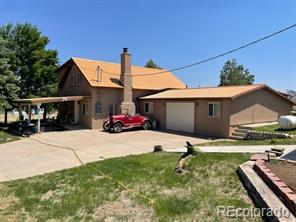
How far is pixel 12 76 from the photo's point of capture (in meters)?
25.3

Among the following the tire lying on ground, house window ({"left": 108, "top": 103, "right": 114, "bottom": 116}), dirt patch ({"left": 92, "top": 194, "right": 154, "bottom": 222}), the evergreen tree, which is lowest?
dirt patch ({"left": 92, "top": 194, "right": 154, "bottom": 222})

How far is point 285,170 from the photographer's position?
23.9 feet

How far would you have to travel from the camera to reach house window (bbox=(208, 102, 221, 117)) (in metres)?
20.0

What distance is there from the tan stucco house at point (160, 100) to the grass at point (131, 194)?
1040 cm

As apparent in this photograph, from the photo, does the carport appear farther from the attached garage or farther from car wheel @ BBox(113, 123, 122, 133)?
the attached garage

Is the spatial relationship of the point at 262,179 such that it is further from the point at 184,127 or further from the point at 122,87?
the point at 122,87

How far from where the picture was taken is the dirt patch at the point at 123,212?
6418mm

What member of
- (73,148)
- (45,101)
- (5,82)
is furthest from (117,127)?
(5,82)

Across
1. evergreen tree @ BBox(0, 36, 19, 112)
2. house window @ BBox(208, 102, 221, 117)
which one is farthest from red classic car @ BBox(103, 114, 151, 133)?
evergreen tree @ BBox(0, 36, 19, 112)

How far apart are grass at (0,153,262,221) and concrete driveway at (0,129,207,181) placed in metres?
1.92

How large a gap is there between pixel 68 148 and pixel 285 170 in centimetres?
1160

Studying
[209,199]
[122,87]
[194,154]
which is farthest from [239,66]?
[209,199]

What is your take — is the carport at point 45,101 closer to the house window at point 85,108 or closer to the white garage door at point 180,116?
the house window at point 85,108

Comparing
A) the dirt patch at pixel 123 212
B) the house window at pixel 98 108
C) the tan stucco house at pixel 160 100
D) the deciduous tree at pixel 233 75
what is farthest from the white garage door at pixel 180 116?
the deciduous tree at pixel 233 75
